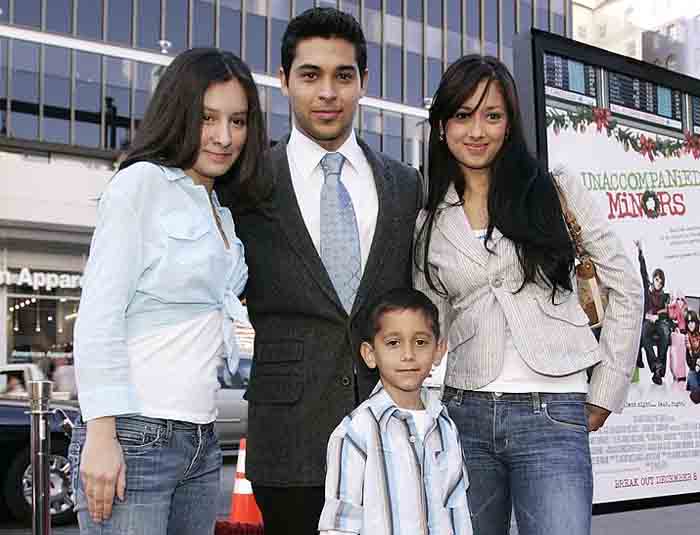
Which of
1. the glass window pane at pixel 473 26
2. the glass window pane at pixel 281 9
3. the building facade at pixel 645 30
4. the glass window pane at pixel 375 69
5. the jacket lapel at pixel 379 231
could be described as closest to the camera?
the jacket lapel at pixel 379 231

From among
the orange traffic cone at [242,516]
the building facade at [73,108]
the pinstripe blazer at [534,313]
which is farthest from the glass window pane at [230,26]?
the pinstripe blazer at [534,313]

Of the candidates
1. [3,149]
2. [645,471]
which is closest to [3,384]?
[645,471]

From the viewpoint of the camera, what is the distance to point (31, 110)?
21.5 m

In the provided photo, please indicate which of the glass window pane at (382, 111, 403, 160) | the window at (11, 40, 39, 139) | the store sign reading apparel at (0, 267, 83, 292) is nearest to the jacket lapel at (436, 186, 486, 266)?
the store sign reading apparel at (0, 267, 83, 292)

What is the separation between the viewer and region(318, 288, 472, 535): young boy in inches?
110

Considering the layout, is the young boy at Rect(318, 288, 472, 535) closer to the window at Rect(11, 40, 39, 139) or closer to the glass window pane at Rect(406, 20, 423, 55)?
the window at Rect(11, 40, 39, 139)

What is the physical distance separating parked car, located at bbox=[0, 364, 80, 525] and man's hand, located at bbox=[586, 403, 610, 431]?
20.1 ft

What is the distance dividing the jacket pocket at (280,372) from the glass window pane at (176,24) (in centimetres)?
2191

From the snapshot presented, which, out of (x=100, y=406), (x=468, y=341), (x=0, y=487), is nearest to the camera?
(x=100, y=406)

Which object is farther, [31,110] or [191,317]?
[31,110]

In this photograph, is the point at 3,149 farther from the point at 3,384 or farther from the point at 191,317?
the point at 191,317

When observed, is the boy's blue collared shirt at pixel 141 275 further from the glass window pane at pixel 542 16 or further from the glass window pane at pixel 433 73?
the glass window pane at pixel 542 16

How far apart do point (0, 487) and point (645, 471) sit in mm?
6125

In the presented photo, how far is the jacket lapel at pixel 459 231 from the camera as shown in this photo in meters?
3.02
